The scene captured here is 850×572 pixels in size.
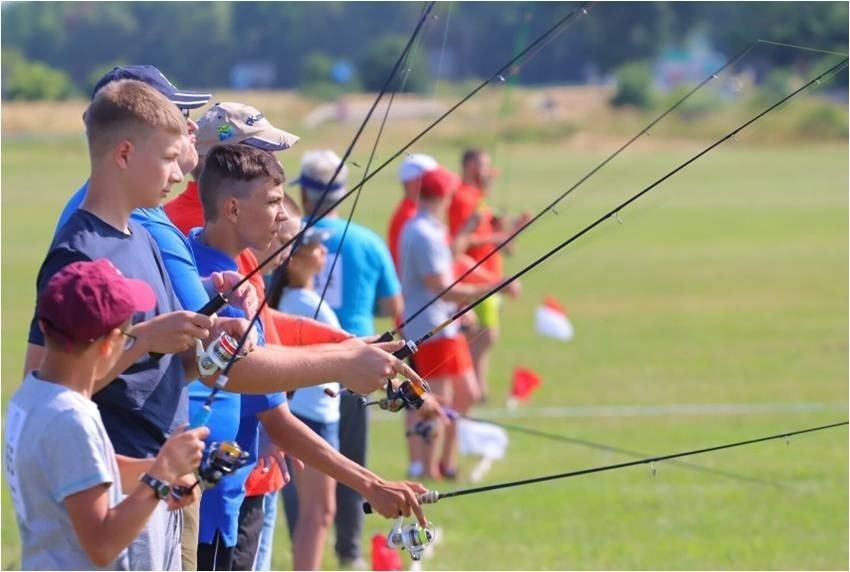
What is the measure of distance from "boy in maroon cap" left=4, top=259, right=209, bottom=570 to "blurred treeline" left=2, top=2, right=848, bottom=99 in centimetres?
1892

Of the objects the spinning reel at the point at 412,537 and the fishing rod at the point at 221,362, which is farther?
the spinning reel at the point at 412,537

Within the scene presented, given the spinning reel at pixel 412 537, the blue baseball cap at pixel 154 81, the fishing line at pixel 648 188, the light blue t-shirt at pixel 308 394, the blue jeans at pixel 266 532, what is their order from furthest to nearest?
the light blue t-shirt at pixel 308 394 → the blue jeans at pixel 266 532 → the blue baseball cap at pixel 154 81 → the spinning reel at pixel 412 537 → the fishing line at pixel 648 188

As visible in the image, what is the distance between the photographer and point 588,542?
7871 mm

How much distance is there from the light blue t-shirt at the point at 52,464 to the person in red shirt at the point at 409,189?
6.33 m

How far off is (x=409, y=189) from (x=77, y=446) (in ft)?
24.8

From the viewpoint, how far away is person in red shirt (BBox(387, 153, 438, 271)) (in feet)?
32.7

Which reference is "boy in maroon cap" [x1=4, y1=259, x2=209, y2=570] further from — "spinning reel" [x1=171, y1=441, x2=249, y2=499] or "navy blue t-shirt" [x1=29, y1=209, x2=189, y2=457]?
"navy blue t-shirt" [x1=29, y1=209, x2=189, y2=457]

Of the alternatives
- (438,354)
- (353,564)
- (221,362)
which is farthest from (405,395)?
(438,354)

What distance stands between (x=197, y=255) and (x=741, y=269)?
22573 mm

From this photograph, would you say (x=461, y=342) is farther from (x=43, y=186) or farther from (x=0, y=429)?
(x=43, y=186)

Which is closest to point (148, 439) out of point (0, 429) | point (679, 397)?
point (0, 429)

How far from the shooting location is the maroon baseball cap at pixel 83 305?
3092 millimetres

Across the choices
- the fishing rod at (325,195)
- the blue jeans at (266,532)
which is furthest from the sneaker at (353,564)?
the fishing rod at (325,195)

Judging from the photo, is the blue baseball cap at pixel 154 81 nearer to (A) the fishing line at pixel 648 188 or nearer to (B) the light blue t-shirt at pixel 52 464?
(A) the fishing line at pixel 648 188
